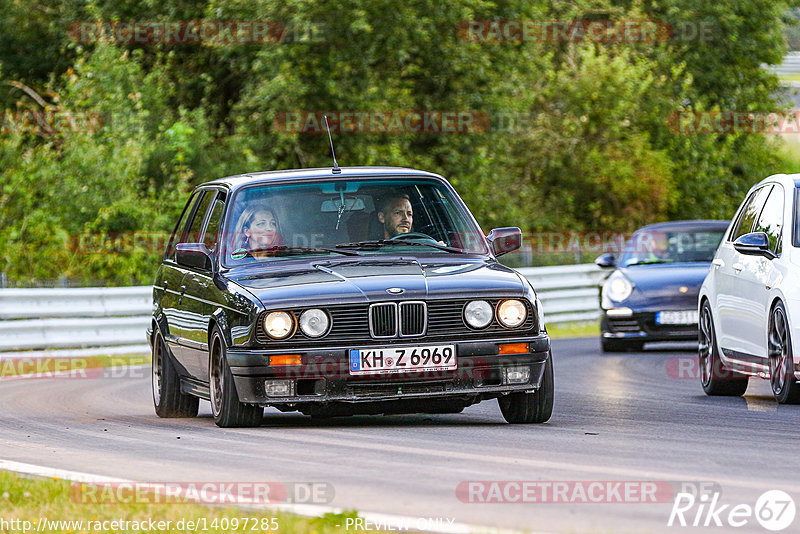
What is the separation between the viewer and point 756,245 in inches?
451

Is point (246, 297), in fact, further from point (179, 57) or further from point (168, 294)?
point (179, 57)

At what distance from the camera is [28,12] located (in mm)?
37844

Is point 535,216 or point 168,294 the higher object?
point 168,294

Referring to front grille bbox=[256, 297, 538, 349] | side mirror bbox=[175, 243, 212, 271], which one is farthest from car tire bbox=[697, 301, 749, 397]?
side mirror bbox=[175, 243, 212, 271]

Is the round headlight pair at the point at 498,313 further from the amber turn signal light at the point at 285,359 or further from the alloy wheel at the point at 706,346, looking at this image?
the alloy wheel at the point at 706,346

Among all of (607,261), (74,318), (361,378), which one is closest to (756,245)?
(361,378)

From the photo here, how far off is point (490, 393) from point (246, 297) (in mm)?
1532

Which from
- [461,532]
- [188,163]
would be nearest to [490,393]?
[461,532]

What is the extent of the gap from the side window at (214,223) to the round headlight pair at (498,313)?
2093mm

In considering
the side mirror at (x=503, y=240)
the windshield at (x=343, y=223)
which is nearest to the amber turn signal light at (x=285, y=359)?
the windshield at (x=343, y=223)

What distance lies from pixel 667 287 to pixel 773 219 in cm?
740

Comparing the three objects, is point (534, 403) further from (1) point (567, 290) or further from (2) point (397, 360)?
(1) point (567, 290)

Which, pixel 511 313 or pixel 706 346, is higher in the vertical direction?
pixel 511 313

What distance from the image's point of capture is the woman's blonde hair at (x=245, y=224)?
34.8 feet
